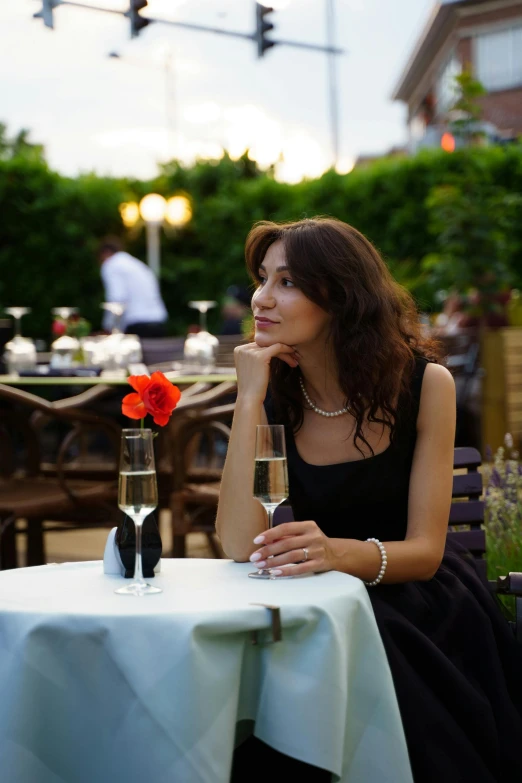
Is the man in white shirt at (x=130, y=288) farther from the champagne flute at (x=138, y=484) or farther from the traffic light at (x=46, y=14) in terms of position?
the champagne flute at (x=138, y=484)

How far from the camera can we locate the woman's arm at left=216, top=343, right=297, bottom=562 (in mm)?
2115

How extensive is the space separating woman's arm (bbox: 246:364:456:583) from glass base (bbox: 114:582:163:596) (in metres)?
0.22

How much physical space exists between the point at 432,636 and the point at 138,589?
0.66 meters

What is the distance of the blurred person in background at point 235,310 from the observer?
376 inches

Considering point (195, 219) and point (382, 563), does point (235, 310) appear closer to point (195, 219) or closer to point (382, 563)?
point (195, 219)

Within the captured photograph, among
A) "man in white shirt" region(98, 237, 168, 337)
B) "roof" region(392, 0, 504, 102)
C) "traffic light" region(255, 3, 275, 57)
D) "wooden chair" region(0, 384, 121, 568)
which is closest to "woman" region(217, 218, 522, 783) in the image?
"wooden chair" region(0, 384, 121, 568)

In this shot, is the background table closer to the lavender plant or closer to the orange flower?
the lavender plant

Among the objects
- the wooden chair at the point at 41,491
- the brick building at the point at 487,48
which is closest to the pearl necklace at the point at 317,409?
the wooden chair at the point at 41,491

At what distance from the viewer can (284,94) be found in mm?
18484

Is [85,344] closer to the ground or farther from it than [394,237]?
closer to the ground

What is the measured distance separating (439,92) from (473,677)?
32425 millimetres

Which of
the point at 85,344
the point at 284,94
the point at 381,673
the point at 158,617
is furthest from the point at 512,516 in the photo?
the point at 284,94

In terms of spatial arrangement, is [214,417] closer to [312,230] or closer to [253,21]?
[312,230]

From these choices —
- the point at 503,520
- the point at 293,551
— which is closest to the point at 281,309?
the point at 293,551
